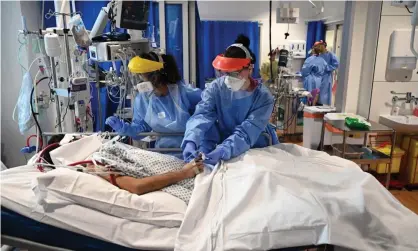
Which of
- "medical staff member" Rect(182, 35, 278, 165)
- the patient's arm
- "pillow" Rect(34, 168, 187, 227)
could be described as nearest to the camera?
"pillow" Rect(34, 168, 187, 227)

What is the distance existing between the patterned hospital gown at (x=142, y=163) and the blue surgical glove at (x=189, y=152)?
0.04 m

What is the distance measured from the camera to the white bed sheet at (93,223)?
1216 millimetres

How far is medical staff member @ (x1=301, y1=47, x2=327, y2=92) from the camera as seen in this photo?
5113mm

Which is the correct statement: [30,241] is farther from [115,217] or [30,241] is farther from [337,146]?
[337,146]

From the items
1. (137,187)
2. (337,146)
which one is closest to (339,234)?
(137,187)

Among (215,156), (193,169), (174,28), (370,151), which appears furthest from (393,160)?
(174,28)

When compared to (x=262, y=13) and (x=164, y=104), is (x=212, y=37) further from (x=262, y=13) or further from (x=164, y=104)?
(x=164, y=104)

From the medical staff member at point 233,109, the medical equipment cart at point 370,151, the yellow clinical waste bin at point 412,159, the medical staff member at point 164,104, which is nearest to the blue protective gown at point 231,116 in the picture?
the medical staff member at point 233,109

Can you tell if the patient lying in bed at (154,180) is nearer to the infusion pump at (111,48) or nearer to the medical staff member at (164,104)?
the medical staff member at (164,104)

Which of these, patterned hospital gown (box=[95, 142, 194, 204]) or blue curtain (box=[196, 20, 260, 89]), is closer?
patterned hospital gown (box=[95, 142, 194, 204])

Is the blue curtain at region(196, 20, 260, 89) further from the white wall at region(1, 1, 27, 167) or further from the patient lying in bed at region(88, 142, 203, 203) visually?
the patient lying in bed at region(88, 142, 203, 203)

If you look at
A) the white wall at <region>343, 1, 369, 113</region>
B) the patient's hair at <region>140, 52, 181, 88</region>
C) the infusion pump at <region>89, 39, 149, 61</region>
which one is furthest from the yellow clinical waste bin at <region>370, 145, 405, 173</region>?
the infusion pump at <region>89, 39, 149, 61</region>

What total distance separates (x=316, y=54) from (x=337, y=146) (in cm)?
253

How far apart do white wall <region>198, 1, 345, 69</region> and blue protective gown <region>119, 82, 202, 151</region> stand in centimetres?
292
